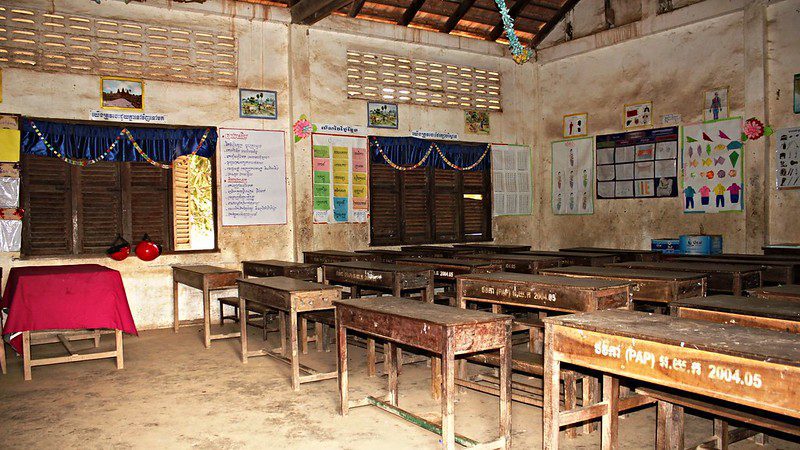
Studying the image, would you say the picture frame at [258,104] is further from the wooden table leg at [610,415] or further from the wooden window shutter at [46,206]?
the wooden table leg at [610,415]

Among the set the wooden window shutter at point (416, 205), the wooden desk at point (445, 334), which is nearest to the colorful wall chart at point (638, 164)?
the wooden window shutter at point (416, 205)

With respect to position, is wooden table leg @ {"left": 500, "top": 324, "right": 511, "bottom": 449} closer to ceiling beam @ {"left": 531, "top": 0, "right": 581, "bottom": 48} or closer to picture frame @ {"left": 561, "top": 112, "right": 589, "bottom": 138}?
picture frame @ {"left": 561, "top": 112, "right": 589, "bottom": 138}

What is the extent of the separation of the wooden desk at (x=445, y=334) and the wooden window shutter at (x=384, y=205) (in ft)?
16.3

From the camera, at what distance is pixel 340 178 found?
27.9 ft

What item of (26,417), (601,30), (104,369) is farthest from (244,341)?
(601,30)

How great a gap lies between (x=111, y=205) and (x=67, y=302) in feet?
7.27

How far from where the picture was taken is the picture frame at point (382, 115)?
8.80 meters

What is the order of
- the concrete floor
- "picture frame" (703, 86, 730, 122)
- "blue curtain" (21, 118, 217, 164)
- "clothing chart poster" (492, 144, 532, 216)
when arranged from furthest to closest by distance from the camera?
"clothing chart poster" (492, 144, 532, 216)
"picture frame" (703, 86, 730, 122)
"blue curtain" (21, 118, 217, 164)
the concrete floor

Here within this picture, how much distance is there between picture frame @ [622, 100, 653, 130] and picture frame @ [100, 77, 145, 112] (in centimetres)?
638

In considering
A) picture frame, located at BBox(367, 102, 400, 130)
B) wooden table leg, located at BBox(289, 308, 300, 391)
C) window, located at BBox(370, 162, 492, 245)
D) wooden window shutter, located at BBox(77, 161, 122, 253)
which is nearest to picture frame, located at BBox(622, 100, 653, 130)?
window, located at BBox(370, 162, 492, 245)

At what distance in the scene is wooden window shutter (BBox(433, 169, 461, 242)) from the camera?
938 centimetres

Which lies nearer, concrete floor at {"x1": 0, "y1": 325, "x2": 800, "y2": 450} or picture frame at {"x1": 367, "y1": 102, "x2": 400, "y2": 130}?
concrete floor at {"x1": 0, "y1": 325, "x2": 800, "y2": 450}

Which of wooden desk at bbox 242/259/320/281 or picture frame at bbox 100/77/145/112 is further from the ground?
picture frame at bbox 100/77/145/112

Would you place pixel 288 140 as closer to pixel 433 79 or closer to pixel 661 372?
pixel 433 79
